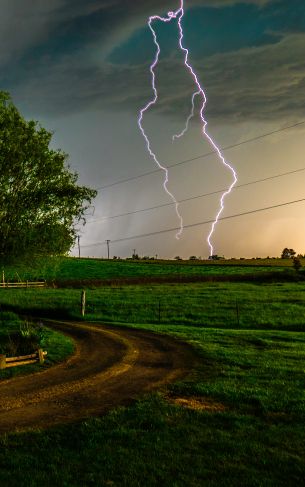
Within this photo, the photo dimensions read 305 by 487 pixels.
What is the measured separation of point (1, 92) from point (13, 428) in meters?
25.9

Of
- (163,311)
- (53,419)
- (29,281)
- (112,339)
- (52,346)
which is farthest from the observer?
(29,281)

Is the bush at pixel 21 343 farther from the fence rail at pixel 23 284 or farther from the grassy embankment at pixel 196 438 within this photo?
the fence rail at pixel 23 284

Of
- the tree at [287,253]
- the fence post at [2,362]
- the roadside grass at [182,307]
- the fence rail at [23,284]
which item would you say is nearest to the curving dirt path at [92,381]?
the fence post at [2,362]

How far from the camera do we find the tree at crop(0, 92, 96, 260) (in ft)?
98.4

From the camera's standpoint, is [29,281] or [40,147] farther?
[29,281]

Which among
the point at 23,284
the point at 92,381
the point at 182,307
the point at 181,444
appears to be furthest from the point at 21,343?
the point at 23,284

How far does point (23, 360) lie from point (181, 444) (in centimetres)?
1188

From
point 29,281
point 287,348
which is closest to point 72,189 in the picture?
point 287,348

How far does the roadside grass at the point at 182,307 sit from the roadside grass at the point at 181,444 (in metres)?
25.3

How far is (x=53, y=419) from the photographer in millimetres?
Result: 12219

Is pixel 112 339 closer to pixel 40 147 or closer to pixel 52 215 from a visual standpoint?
pixel 52 215

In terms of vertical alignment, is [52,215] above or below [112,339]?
above

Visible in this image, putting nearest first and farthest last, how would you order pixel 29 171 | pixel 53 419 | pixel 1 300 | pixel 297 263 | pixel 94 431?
pixel 94 431 → pixel 53 419 → pixel 29 171 → pixel 1 300 → pixel 297 263

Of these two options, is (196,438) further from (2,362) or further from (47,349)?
(47,349)
